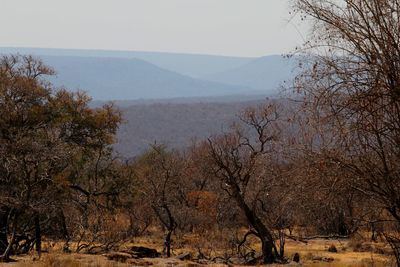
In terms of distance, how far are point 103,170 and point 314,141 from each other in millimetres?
19949

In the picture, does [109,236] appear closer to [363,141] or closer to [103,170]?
[103,170]

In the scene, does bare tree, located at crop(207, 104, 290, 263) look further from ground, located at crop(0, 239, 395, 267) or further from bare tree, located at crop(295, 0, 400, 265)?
bare tree, located at crop(295, 0, 400, 265)

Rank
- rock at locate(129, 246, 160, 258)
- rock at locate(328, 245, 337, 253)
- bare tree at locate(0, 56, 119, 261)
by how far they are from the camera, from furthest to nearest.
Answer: rock at locate(328, 245, 337, 253)
rock at locate(129, 246, 160, 258)
bare tree at locate(0, 56, 119, 261)

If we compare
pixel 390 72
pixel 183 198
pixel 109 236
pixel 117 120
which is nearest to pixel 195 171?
pixel 183 198

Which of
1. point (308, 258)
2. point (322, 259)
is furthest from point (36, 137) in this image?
point (322, 259)

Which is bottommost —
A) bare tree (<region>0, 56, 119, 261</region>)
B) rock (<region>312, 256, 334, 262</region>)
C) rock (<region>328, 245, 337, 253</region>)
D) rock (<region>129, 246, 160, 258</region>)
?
rock (<region>328, 245, 337, 253</region>)

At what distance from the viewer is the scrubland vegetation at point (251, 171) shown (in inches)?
375

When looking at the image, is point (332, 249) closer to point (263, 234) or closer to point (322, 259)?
point (322, 259)

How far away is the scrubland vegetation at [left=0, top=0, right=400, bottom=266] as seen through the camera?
9.53m

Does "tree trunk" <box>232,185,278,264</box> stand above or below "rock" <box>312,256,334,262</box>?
above

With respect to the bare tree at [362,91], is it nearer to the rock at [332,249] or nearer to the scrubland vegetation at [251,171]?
the scrubland vegetation at [251,171]

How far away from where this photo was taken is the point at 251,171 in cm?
2183

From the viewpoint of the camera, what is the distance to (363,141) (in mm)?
9953

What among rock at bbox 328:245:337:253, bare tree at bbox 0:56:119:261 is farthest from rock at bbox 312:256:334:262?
bare tree at bbox 0:56:119:261
